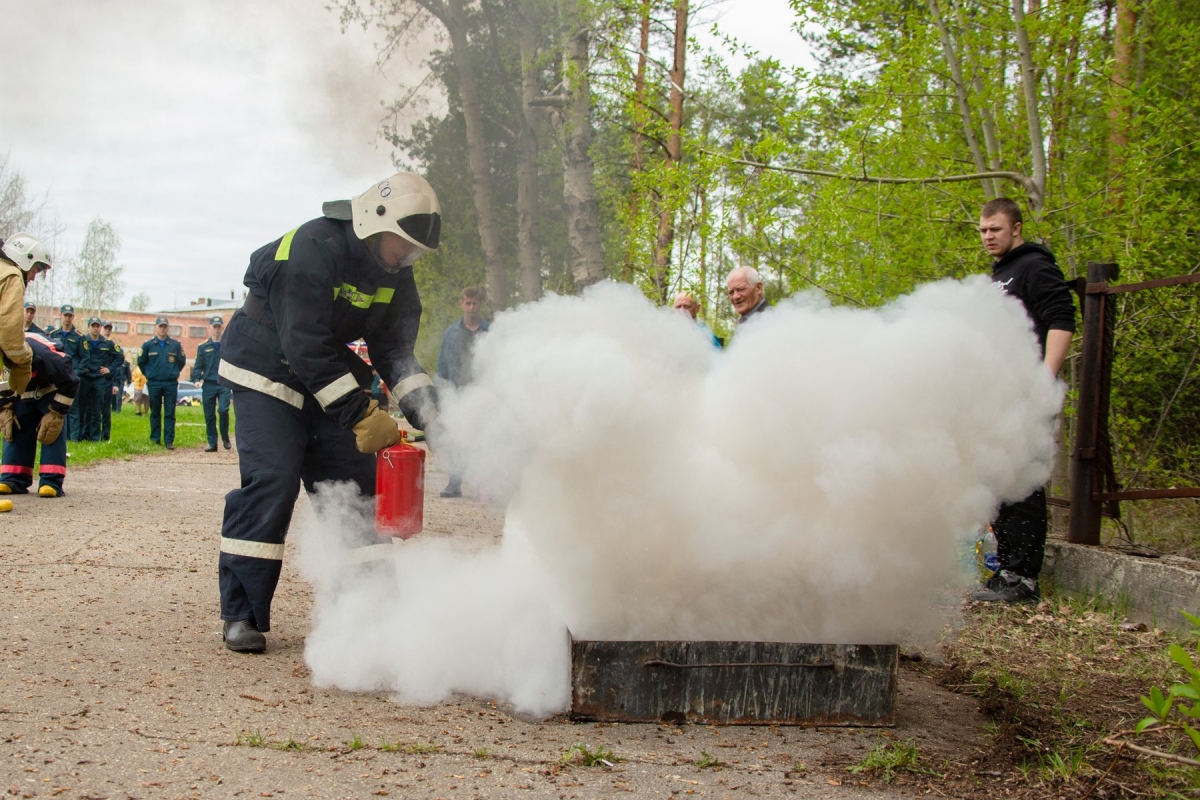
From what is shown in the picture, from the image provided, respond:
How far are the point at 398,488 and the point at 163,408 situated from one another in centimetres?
1230

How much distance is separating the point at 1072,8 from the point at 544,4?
5.55m

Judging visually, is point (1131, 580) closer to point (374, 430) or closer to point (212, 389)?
point (374, 430)

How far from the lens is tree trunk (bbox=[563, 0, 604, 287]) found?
9.89 metres

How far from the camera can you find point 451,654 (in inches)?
136

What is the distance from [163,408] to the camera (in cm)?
1435

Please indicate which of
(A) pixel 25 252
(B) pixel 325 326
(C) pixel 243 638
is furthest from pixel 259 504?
(A) pixel 25 252

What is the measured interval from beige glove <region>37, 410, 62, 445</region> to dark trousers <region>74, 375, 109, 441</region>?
28.0ft

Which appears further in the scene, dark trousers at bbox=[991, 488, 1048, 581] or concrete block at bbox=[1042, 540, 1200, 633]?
dark trousers at bbox=[991, 488, 1048, 581]

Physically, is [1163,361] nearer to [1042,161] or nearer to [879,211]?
[1042,161]

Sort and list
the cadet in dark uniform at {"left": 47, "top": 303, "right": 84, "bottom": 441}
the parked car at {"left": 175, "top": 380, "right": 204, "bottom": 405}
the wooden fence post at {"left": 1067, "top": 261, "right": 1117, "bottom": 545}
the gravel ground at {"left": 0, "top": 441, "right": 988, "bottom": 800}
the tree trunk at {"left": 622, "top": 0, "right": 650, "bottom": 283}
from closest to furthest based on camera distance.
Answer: the gravel ground at {"left": 0, "top": 441, "right": 988, "bottom": 800} → the wooden fence post at {"left": 1067, "top": 261, "right": 1117, "bottom": 545} → the tree trunk at {"left": 622, "top": 0, "right": 650, "bottom": 283} → the cadet in dark uniform at {"left": 47, "top": 303, "right": 84, "bottom": 441} → the parked car at {"left": 175, "top": 380, "right": 204, "bottom": 405}

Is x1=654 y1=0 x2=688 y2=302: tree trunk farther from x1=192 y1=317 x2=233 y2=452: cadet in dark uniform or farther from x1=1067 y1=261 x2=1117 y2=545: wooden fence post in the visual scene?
x1=192 y1=317 x2=233 y2=452: cadet in dark uniform

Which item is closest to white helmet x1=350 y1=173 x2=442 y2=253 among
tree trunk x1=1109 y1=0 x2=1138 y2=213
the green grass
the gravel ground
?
the gravel ground

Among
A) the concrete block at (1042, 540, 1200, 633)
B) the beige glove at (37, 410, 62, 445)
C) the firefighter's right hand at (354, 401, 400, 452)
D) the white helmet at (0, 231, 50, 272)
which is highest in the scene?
the white helmet at (0, 231, 50, 272)

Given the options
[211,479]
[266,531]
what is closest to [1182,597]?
[266,531]
